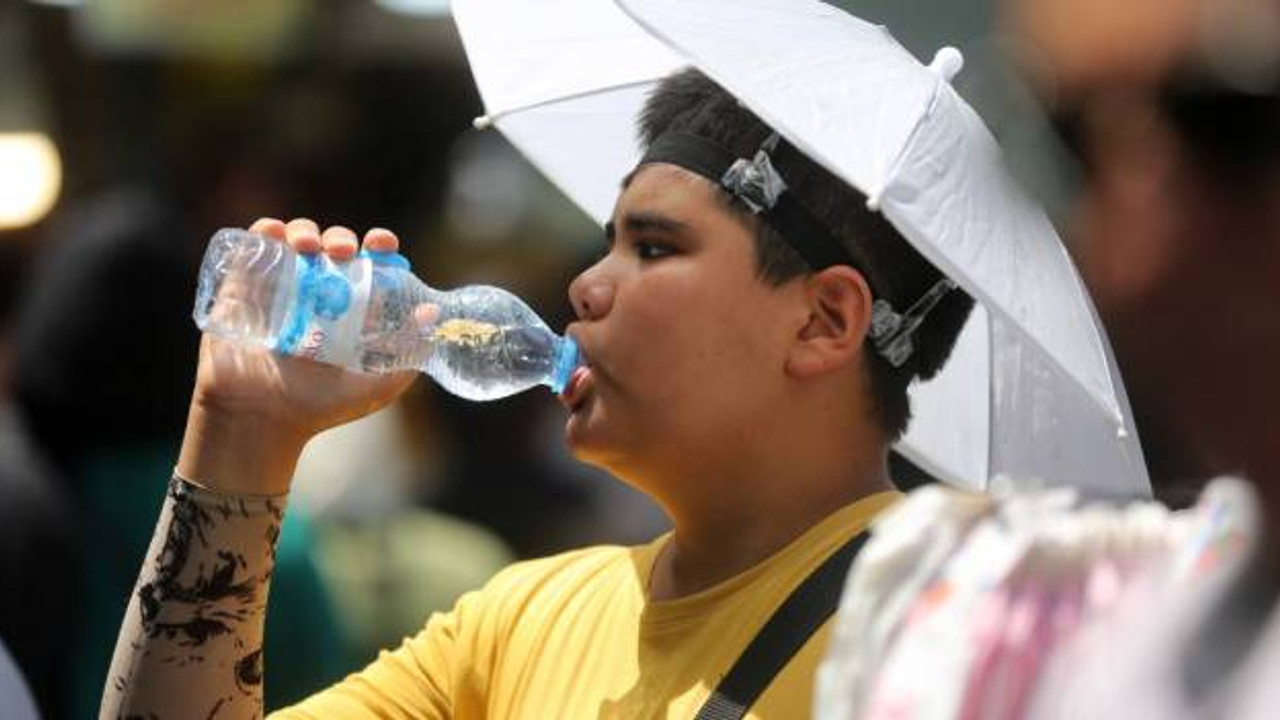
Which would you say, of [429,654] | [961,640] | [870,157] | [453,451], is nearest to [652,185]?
[870,157]

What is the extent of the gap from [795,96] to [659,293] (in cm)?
→ 30

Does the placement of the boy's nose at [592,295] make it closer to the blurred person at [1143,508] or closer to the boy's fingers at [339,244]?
the boy's fingers at [339,244]

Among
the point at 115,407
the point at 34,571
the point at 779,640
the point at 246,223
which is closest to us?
the point at 779,640

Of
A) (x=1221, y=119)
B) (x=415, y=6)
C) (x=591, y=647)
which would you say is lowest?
(x=415, y=6)

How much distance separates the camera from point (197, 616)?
11.1 ft

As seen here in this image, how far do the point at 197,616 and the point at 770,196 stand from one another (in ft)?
2.90

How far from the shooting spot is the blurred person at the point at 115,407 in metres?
5.30

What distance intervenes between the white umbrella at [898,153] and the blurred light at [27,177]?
231cm

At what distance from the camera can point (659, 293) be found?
131 inches

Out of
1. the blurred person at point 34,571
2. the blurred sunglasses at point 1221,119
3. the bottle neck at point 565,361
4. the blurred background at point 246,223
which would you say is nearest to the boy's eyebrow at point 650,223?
the bottle neck at point 565,361

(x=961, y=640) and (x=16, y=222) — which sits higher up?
(x=961, y=640)

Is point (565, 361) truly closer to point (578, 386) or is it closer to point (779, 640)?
point (578, 386)

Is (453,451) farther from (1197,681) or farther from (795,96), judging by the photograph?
(1197,681)

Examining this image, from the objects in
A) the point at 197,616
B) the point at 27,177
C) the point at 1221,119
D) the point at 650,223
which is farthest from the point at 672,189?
the point at 27,177
